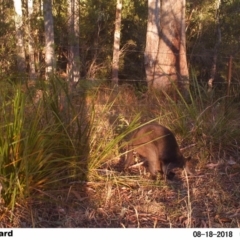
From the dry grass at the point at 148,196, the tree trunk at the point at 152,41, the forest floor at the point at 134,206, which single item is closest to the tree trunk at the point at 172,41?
the tree trunk at the point at 152,41

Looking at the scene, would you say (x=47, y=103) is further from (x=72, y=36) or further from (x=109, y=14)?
(x=109, y=14)

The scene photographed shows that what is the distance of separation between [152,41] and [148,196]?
390 inches

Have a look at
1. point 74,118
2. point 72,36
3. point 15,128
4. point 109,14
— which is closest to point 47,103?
point 74,118

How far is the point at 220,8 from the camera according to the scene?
27.1 meters

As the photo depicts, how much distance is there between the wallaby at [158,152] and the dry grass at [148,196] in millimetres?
123

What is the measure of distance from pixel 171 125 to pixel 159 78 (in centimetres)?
438

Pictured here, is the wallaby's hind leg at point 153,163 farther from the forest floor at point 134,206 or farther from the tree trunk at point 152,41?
the tree trunk at point 152,41

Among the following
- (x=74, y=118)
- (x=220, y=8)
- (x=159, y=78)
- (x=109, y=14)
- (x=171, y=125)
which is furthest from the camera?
(x=220, y=8)

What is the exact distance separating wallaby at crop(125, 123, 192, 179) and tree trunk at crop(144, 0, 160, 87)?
6198mm

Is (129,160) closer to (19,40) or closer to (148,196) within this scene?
(148,196)

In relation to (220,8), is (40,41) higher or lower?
lower

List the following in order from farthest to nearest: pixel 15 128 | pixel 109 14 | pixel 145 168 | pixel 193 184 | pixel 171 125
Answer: pixel 109 14 < pixel 171 125 < pixel 145 168 < pixel 193 184 < pixel 15 128

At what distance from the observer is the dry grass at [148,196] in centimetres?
365

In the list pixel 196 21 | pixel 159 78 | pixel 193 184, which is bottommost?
pixel 193 184
